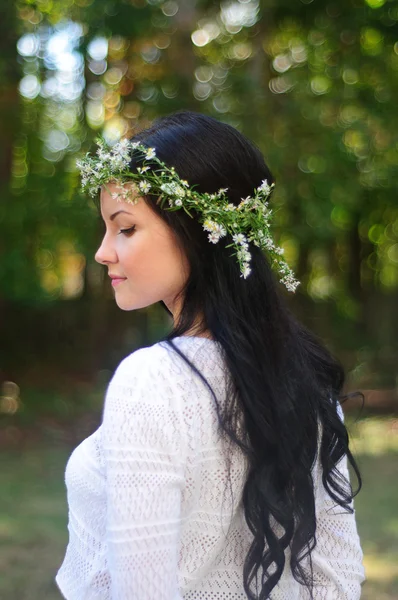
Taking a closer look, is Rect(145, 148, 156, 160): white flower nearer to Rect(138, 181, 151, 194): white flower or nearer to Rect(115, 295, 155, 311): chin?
Rect(138, 181, 151, 194): white flower

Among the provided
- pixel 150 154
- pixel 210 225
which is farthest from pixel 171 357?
pixel 150 154

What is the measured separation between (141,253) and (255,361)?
31 cm

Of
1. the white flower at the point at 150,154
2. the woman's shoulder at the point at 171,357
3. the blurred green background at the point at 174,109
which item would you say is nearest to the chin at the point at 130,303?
the woman's shoulder at the point at 171,357

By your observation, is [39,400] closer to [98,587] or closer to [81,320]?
[81,320]

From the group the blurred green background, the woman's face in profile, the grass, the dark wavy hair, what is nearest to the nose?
the woman's face in profile

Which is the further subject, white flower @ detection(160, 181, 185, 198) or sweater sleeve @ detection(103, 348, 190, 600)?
white flower @ detection(160, 181, 185, 198)

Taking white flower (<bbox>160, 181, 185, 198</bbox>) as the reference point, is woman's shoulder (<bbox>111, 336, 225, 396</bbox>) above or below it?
below

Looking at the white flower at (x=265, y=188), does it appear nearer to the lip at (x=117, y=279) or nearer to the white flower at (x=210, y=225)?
the white flower at (x=210, y=225)

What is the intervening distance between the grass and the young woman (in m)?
3.60

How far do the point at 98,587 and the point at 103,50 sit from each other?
878 centimetres

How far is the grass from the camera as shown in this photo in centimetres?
516

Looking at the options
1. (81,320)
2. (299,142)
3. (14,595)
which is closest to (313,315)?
(81,320)

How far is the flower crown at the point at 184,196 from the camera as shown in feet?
5.12

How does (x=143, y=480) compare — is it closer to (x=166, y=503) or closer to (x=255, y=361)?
(x=166, y=503)
